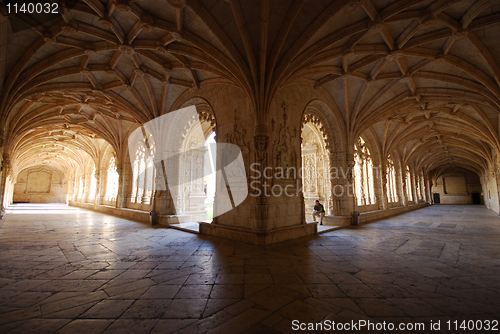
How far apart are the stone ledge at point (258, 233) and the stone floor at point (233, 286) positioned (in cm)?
35

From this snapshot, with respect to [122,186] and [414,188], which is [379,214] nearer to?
[414,188]

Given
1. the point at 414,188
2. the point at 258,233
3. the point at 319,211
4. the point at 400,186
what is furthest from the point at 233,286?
the point at 414,188

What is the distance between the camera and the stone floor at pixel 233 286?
2420 mm

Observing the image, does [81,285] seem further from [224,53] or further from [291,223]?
[224,53]

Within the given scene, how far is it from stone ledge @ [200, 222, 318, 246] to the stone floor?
348mm

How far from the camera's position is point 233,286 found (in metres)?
3.29

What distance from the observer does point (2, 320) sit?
2350 millimetres

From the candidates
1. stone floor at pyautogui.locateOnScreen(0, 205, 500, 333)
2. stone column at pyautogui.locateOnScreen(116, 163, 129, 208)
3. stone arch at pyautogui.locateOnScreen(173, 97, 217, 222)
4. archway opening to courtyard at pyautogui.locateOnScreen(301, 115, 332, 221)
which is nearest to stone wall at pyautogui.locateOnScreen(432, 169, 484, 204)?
archway opening to courtyard at pyautogui.locateOnScreen(301, 115, 332, 221)

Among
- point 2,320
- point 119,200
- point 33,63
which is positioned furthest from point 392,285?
point 119,200

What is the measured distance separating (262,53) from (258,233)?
4808 mm

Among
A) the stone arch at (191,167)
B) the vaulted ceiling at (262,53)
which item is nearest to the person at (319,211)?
the vaulted ceiling at (262,53)

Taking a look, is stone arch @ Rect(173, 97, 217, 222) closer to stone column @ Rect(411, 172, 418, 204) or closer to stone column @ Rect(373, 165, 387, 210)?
stone column @ Rect(373, 165, 387, 210)

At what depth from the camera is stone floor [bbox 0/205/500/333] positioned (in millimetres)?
2420

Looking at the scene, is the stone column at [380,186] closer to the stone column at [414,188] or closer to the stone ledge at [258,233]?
the stone ledge at [258,233]
